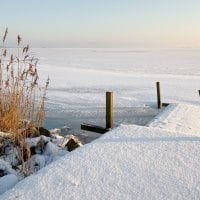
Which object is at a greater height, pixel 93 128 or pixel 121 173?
pixel 121 173

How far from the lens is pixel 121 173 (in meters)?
2.64

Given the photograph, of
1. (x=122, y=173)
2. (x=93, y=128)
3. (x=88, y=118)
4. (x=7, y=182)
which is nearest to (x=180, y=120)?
(x=93, y=128)

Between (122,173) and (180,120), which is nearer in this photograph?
(122,173)

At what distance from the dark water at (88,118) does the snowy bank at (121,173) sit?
8.90 ft

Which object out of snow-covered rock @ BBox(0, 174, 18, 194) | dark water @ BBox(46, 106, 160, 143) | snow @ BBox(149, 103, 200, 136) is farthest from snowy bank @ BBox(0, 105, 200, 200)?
dark water @ BBox(46, 106, 160, 143)

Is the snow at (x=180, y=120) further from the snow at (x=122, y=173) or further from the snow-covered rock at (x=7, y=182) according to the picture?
the snow-covered rock at (x=7, y=182)

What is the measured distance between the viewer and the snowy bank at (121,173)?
234 centimetres

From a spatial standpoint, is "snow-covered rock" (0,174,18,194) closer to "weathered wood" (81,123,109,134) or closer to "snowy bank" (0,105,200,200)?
"snowy bank" (0,105,200,200)

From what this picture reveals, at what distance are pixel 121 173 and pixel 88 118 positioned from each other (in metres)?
4.81

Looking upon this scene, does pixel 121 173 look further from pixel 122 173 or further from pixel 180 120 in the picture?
pixel 180 120

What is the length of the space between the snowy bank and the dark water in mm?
2714

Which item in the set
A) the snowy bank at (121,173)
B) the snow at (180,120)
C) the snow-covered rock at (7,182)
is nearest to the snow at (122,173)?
the snowy bank at (121,173)

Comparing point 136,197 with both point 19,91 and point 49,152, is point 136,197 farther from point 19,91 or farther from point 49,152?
point 19,91

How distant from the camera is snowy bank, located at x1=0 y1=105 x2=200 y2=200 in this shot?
7.67ft
